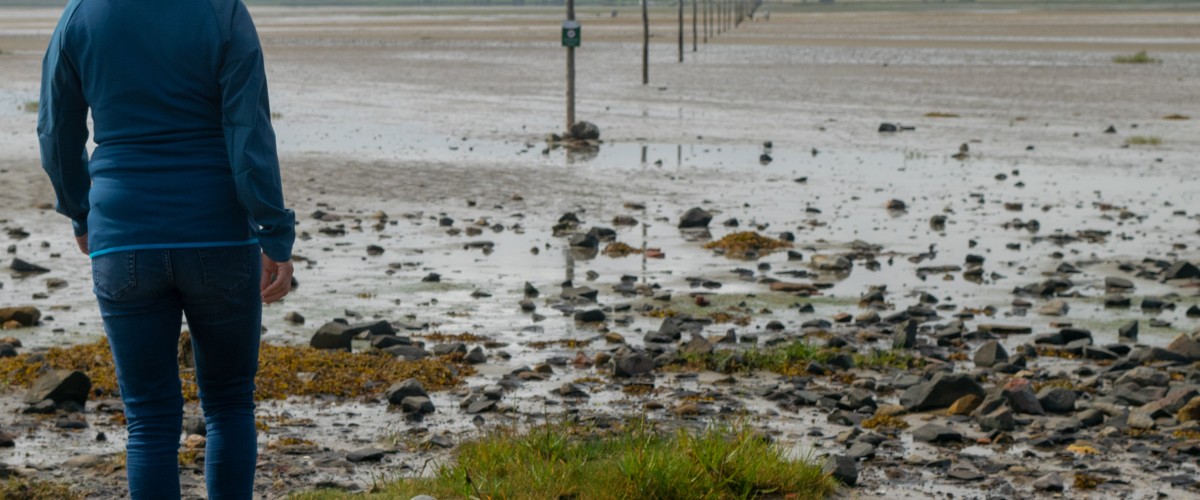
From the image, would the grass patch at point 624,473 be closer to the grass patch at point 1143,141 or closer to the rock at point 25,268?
the rock at point 25,268

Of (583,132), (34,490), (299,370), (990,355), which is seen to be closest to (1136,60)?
(583,132)

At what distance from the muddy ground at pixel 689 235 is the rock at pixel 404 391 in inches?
4.4

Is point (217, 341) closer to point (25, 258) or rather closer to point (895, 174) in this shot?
point (25, 258)

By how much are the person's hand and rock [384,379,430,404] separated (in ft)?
12.0

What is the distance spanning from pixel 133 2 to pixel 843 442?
14.8 feet

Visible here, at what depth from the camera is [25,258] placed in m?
13.5

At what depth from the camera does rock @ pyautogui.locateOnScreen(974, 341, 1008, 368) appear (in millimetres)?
9484

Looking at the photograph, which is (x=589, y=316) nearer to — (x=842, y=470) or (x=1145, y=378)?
(x=1145, y=378)

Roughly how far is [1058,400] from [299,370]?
181 inches

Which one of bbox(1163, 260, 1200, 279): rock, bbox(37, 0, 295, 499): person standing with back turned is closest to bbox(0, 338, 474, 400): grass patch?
bbox(37, 0, 295, 499): person standing with back turned

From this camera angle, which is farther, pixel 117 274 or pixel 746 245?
pixel 746 245

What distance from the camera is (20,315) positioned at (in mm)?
10547

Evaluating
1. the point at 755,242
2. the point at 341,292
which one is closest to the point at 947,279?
the point at 755,242

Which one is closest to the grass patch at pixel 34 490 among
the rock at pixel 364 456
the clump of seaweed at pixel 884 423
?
the rock at pixel 364 456
